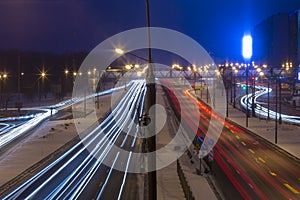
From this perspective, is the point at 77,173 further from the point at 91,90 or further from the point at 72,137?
the point at 91,90

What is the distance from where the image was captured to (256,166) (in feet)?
63.2

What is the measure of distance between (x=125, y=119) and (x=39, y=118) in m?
9.12

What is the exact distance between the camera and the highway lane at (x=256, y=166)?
15.2 metres

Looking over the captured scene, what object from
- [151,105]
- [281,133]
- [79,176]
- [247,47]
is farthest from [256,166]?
[247,47]

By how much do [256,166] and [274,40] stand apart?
142 m

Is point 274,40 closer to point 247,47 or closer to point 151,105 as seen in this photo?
point 247,47

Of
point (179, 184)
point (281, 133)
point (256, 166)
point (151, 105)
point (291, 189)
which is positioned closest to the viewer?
point (151, 105)

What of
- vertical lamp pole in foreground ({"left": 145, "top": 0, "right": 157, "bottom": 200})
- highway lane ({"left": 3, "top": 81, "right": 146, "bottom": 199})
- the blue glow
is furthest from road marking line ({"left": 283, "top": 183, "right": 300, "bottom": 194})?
the blue glow

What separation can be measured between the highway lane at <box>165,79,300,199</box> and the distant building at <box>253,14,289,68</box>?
124m

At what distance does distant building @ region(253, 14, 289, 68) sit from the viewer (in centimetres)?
14475

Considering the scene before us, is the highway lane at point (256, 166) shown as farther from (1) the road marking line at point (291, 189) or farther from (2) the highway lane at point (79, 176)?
(2) the highway lane at point (79, 176)

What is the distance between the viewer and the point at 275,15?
14788cm

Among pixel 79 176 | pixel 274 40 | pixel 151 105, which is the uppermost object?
pixel 274 40

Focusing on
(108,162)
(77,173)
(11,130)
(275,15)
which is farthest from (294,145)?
(275,15)
